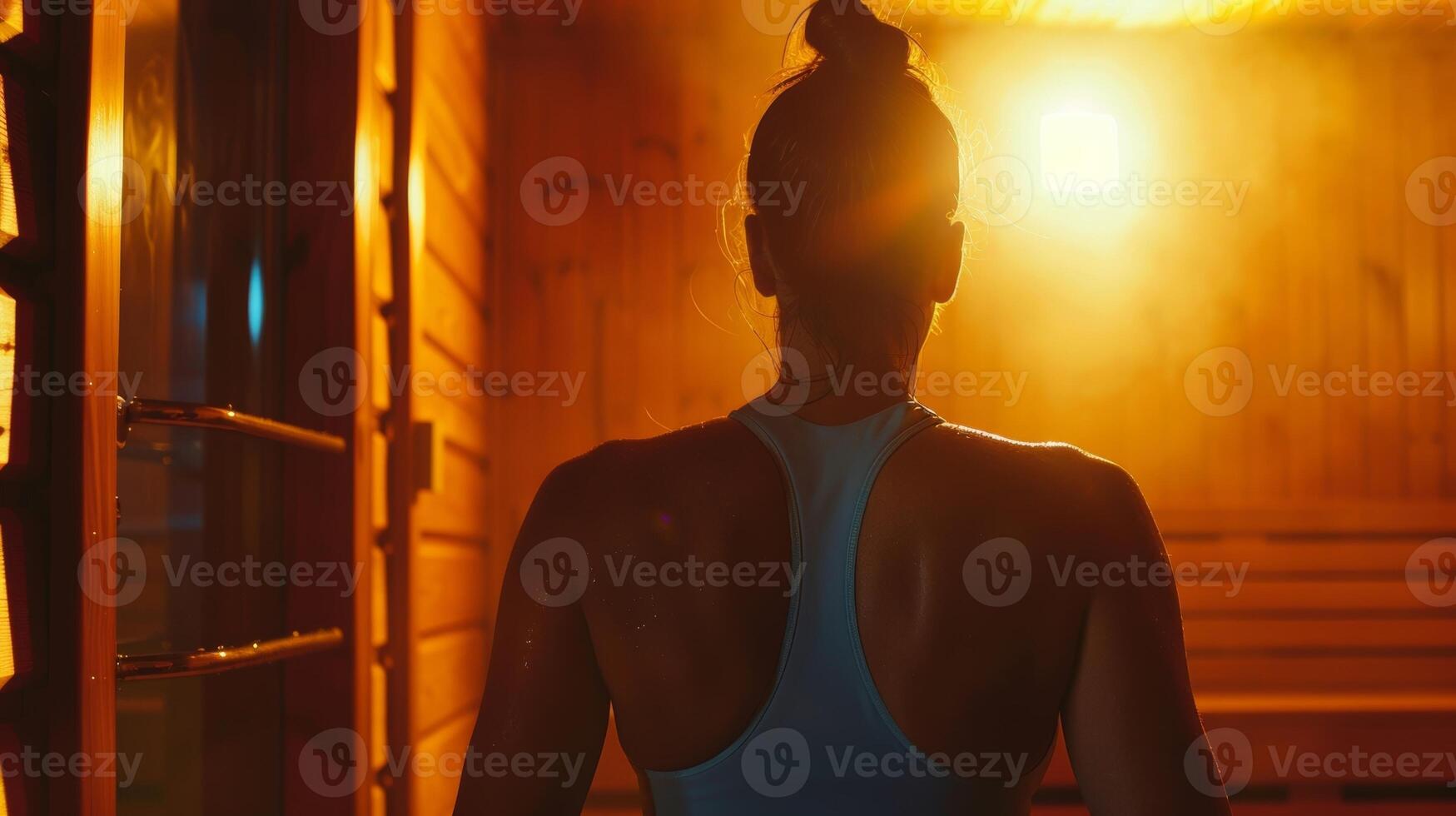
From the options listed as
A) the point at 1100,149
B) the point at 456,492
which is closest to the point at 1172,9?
the point at 1100,149

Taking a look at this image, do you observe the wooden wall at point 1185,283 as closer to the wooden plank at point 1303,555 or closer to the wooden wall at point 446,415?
the wooden plank at point 1303,555

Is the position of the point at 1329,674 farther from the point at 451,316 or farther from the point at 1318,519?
the point at 451,316

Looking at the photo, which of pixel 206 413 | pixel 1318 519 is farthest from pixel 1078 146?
pixel 206 413

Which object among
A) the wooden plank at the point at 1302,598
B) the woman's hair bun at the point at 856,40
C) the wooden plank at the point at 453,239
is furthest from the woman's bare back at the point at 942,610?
the wooden plank at the point at 1302,598

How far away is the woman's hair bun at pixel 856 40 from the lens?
101 centimetres

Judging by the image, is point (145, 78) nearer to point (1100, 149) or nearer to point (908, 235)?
point (908, 235)

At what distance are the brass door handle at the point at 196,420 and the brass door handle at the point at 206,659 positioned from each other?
0.26 m

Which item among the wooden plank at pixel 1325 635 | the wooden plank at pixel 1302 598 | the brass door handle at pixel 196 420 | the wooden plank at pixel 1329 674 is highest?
the brass door handle at pixel 196 420

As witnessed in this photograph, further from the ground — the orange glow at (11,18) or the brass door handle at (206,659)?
the orange glow at (11,18)

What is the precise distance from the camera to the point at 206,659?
58.4 inches

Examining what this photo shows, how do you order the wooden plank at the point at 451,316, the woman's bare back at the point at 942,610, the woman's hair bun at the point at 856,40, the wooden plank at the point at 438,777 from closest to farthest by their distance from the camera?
the woman's bare back at the point at 942,610 → the woman's hair bun at the point at 856,40 → the wooden plank at the point at 438,777 → the wooden plank at the point at 451,316

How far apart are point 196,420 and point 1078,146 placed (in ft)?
12.3

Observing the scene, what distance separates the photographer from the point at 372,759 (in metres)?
2.33

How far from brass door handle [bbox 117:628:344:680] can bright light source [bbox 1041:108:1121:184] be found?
11.4 feet
